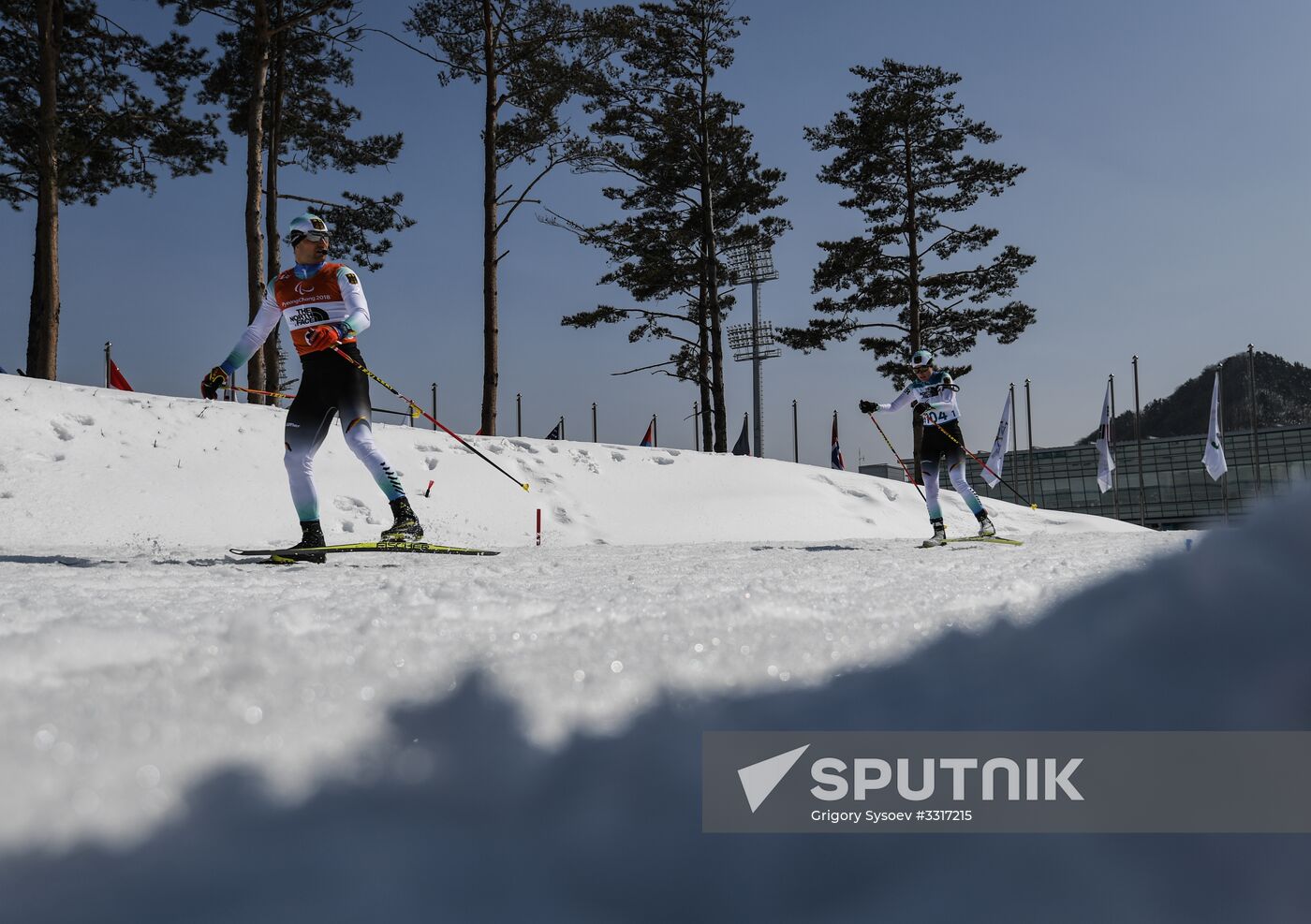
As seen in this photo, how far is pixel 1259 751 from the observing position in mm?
1779

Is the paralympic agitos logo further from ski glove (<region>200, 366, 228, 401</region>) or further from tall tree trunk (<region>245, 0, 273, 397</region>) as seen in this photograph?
tall tree trunk (<region>245, 0, 273, 397</region>)

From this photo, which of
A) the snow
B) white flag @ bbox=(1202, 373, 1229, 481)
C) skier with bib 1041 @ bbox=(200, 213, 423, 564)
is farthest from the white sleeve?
white flag @ bbox=(1202, 373, 1229, 481)

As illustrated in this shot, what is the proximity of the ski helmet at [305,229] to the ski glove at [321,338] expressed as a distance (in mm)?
562

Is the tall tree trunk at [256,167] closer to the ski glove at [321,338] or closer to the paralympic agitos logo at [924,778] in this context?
the ski glove at [321,338]

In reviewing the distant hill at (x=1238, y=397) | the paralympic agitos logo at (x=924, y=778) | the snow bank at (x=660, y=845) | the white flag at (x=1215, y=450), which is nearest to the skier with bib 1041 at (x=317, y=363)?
the snow bank at (x=660, y=845)

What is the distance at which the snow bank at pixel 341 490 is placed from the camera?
335 inches

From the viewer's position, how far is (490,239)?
15.1 m

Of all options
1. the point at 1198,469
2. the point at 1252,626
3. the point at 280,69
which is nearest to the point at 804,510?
the point at 1252,626

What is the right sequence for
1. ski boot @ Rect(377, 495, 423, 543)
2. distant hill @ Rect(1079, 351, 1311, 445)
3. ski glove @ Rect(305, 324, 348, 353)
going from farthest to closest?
distant hill @ Rect(1079, 351, 1311, 445) < ski boot @ Rect(377, 495, 423, 543) < ski glove @ Rect(305, 324, 348, 353)

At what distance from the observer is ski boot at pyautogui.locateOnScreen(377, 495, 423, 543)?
5613mm

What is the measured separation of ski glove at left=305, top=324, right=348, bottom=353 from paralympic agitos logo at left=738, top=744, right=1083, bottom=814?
14.6 feet

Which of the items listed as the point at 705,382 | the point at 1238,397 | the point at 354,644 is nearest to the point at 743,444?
the point at 705,382

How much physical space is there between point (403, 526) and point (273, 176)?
13822mm

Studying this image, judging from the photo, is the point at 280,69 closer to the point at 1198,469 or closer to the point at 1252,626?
the point at 1252,626
